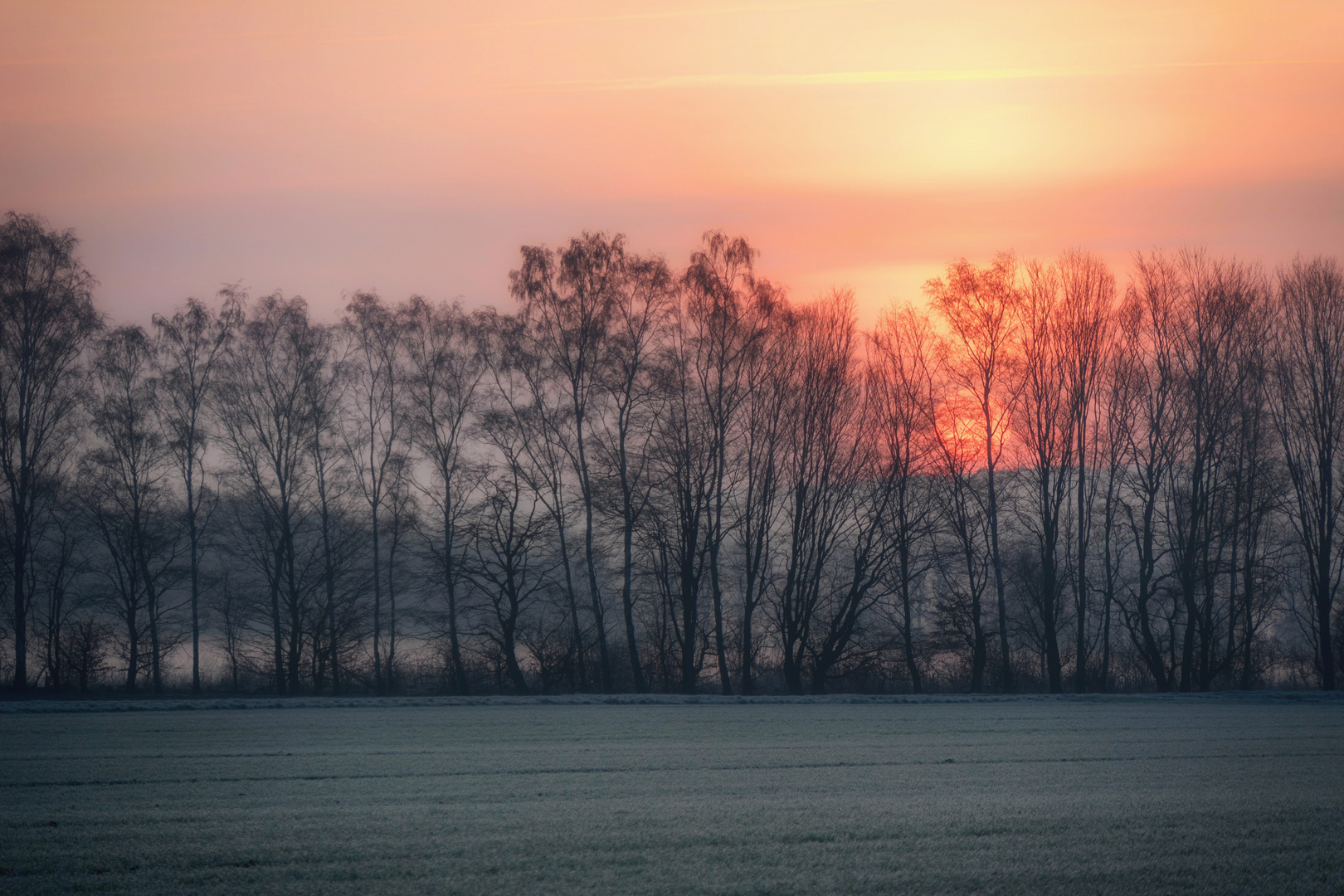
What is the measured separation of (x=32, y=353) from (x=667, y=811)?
115ft

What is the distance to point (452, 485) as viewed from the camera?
39594 millimetres

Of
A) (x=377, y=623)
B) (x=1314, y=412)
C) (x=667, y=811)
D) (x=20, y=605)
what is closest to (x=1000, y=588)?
(x=1314, y=412)

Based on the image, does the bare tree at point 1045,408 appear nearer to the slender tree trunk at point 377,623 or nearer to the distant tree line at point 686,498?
the distant tree line at point 686,498

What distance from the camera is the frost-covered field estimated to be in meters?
7.00

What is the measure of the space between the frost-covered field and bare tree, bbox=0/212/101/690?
19901mm

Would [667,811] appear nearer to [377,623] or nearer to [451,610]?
[451,610]

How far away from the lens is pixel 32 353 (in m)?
34.7

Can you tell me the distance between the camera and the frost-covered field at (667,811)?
7.00 m

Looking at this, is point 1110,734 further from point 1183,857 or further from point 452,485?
point 452,485

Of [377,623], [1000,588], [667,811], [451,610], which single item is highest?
[451,610]

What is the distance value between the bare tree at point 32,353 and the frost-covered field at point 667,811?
783 inches

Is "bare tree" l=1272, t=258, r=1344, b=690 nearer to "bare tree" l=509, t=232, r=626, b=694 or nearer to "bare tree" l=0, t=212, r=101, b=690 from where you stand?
"bare tree" l=509, t=232, r=626, b=694

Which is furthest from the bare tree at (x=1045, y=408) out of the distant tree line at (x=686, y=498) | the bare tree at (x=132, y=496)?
the bare tree at (x=132, y=496)

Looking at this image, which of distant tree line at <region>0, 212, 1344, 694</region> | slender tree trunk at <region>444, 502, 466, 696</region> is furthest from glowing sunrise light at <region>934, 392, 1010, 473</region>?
slender tree trunk at <region>444, 502, 466, 696</region>
